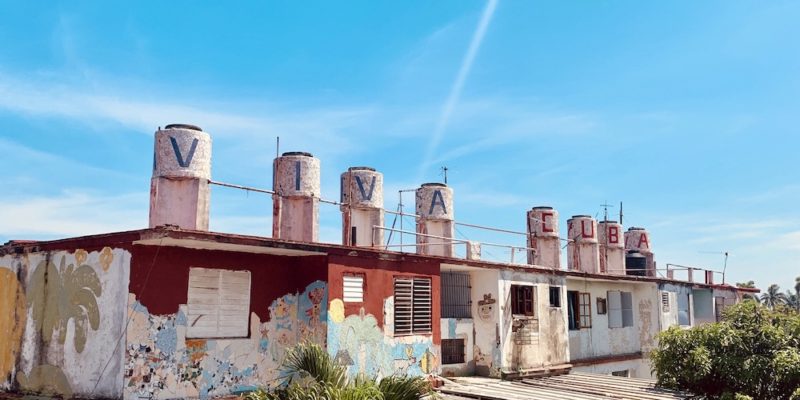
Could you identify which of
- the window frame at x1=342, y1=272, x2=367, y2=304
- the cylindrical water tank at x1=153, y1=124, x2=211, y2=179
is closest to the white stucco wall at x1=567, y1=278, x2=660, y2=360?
the window frame at x1=342, y1=272, x2=367, y2=304

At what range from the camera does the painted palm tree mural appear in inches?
471

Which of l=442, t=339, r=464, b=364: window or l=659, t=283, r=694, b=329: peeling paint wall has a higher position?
l=659, t=283, r=694, b=329: peeling paint wall

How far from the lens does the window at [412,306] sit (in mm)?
15477

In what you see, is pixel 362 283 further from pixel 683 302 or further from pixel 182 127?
pixel 683 302

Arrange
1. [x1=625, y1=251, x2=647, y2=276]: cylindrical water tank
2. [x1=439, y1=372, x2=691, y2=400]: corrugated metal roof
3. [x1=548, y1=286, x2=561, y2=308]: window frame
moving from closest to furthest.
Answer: [x1=439, y1=372, x2=691, y2=400]: corrugated metal roof, [x1=548, y1=286, x2=561, y2=308]: window frame, [x1=625, y1=251, x2=647, y2=276]: cylindrical water tank

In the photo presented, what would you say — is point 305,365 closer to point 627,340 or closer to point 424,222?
point 424,222

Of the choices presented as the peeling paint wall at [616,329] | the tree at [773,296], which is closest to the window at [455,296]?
the peeling paint wall at [616,329]

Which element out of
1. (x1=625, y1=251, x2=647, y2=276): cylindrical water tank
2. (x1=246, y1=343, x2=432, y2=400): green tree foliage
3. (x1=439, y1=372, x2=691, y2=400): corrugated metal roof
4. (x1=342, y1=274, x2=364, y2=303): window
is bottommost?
(x1=439, y1=372, x2=691, y2=400): corrugated metal roof

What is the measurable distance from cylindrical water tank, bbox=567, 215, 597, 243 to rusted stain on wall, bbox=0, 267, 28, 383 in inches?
889

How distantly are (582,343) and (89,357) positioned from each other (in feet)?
52.7

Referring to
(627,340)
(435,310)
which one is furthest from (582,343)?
(435,310)

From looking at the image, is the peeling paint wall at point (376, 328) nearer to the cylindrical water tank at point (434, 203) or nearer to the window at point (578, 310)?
the window at point (578, 310)

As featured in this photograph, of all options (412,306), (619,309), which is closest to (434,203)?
(619,309)

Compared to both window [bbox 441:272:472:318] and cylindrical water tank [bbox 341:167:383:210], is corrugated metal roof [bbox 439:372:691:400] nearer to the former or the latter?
window [bbox 441:272:472:318]
